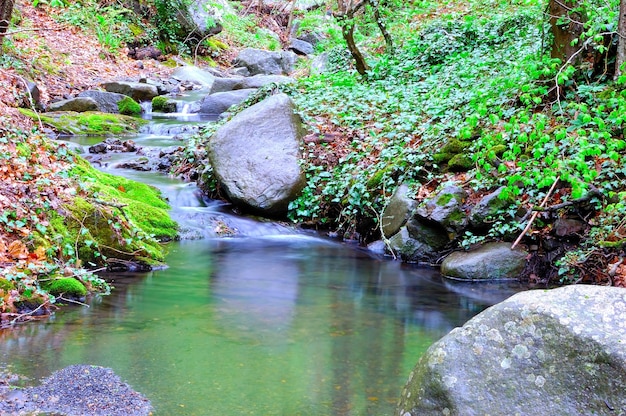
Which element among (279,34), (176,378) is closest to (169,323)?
(176,378)

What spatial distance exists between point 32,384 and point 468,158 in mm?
6846

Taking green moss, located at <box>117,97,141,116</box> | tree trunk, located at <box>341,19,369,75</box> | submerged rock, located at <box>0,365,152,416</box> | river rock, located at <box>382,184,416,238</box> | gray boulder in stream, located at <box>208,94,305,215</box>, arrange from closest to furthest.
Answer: submerged rock, located at <box>0,365,152,416</box> < river rock, located at <box>382,184,416,238</box> < gray boulder in stream, located at <box>208,94,305,215</box> < tree trunk, located at <box>341,19,369,75</box> < green moss, located at <box>117,97,141,116</box>

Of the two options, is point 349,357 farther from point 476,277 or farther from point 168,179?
point 168,179

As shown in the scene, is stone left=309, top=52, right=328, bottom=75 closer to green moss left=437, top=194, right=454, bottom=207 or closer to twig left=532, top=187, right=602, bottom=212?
green moss left=437, top=194, right=454, bottom=207

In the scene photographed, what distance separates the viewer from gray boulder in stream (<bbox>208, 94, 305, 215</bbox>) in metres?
10.6

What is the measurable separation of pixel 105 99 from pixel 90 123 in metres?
2.06

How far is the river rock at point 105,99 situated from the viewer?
1711 centimetres

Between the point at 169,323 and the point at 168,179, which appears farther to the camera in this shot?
the point at 168,179

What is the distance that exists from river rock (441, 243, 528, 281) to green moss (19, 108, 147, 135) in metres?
10.4

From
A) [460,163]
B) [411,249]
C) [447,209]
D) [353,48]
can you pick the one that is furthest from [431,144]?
[353,48]

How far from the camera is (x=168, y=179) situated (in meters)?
12.2

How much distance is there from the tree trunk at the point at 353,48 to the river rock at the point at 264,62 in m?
10.8

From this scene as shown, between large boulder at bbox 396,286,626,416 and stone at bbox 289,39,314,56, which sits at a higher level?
stone at bbox 289,39,314,56

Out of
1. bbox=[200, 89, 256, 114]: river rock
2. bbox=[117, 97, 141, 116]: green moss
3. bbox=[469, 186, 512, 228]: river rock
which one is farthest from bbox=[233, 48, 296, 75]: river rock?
bbox=[469, 186, 512, 228]: river rock
